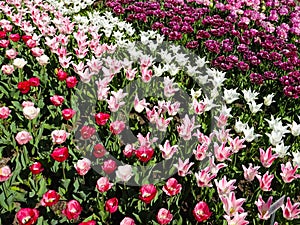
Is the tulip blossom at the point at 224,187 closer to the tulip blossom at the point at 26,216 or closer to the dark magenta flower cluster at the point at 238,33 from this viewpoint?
the tulip blossom at the point at 26,216

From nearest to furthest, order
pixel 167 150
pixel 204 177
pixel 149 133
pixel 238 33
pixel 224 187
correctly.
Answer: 1. pixel 224 187
2. pixel 204 177
3. pixel 167 150
4. pixel 149 133
5. pixel 238 33

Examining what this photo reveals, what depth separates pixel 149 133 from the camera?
323 cm

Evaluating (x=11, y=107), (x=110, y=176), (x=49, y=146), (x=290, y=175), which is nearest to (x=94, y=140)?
(x=49, y=146)

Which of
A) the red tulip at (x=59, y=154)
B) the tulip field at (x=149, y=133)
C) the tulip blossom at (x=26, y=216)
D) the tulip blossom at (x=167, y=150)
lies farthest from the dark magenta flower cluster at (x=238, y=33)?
the tulip blossom at (x=26, y=216)

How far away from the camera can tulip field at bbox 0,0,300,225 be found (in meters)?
2.91

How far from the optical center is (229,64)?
485 cm

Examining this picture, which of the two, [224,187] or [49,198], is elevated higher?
[224,187]

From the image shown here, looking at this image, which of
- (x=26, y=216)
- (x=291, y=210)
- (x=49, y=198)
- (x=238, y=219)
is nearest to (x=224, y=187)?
(x=238, y=219)

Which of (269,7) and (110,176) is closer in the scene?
(110,176)

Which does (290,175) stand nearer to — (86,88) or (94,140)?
(94,140)

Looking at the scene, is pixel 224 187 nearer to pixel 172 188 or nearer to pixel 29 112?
pixel 172 188

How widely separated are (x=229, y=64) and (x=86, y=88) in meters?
1.77

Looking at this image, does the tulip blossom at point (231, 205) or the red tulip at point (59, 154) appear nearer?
the tulip blossom at point (231, 205)

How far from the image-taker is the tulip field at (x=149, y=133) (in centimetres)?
291
